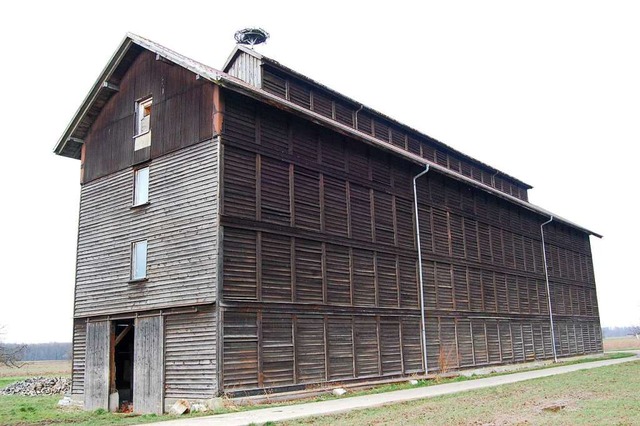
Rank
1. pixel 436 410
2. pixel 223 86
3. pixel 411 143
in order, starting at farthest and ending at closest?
pixel 411 143
pixel 223 86
pixel 436 410

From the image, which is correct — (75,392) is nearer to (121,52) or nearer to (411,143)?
(121,52)

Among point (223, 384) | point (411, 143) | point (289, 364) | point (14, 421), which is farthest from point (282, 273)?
point (411, 143)

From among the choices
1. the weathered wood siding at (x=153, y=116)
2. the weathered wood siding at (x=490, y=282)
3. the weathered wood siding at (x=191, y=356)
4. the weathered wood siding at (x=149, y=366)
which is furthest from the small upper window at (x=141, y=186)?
the weathered wood siding at (x=490, y=282)

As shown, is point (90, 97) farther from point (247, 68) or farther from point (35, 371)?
point (35, 371)

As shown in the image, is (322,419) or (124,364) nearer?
(322,419)

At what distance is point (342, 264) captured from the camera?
2355 centimetres

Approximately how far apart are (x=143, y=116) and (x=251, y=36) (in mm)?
6866

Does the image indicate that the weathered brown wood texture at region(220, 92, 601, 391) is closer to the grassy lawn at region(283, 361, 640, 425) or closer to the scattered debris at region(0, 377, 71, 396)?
the grassy lawn at region(283, 361, 640, 425)

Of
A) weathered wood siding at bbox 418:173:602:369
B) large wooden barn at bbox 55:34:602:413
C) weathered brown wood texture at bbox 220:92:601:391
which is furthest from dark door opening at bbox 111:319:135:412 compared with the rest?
weathered wood siding at bbox 418:173:602:369

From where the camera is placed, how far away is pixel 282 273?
20.9 m

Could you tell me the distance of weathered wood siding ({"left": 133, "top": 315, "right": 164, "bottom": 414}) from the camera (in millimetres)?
19812

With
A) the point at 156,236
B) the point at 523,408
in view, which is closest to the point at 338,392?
the point at 523,408

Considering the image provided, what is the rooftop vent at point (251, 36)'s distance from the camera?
89.1 feet

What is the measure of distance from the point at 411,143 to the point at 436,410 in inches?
738
